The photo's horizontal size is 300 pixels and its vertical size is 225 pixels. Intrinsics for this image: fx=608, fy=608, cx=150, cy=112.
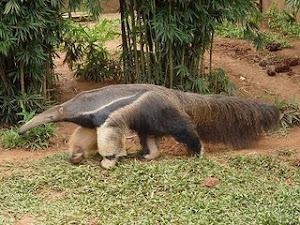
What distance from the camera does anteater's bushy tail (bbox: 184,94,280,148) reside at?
20.7ft

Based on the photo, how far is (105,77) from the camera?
915 centimetres

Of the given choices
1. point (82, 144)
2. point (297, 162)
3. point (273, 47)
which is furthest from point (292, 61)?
point (82, 144)

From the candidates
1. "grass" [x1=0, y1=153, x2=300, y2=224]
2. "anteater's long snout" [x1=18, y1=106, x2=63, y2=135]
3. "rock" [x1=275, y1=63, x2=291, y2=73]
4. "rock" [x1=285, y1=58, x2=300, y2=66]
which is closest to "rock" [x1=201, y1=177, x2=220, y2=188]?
"grass" [x1=0, y1=153, x2=300, y2=224]

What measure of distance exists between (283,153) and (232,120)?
0.63m

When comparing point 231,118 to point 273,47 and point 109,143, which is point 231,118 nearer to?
point 109,143

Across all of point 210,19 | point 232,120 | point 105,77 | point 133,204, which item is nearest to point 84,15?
point 105,77

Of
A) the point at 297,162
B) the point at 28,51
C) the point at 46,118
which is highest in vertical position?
the point at 28,51

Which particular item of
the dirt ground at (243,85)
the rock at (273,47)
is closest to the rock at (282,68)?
the dirt ground at (243,85)

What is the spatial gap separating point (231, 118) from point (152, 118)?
919 mm

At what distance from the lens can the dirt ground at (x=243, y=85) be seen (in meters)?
6.66

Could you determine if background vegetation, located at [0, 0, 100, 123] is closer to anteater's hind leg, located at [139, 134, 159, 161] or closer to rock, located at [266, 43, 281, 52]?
anteater's hind leg, located at [139, 134, 159, 161]

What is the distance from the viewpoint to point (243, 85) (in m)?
9.16

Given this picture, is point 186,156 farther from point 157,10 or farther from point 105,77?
point 105,77

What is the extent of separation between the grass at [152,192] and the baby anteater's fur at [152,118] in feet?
0.77
